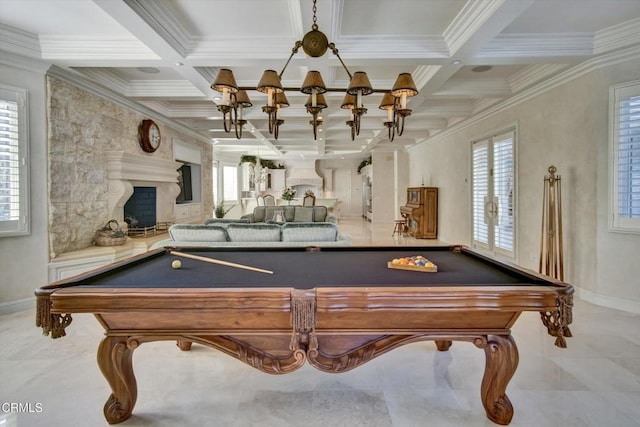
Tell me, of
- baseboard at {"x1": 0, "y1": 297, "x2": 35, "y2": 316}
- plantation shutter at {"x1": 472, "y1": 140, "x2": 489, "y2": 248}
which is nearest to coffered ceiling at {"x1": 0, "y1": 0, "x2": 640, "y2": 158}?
plantation shutter at {"x1": 472, "y1": 140, "x2": 489, "y2": 248}

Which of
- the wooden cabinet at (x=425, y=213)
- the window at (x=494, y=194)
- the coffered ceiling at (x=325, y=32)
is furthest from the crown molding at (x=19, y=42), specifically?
the wooden cabinet at (x=425, y=213)

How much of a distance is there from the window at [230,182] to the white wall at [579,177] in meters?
9.16

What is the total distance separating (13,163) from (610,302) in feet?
21.4

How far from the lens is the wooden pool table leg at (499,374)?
1654 mm

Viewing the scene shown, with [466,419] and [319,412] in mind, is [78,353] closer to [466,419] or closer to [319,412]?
[319,412]

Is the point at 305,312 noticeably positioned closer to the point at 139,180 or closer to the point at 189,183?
the point at 139,180

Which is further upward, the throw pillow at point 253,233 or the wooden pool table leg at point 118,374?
the throw pillow at point 253,233

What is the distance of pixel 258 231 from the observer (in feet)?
11.6

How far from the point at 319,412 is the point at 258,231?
2.08m

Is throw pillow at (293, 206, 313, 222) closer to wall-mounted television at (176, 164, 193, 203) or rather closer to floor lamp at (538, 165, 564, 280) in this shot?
wall-mounted television at (176, 164, 193, 203)

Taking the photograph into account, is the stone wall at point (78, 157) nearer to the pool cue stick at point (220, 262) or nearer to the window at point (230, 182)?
the pool cue stick at point (220, 262)

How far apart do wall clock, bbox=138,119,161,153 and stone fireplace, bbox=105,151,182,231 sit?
0.24 metres

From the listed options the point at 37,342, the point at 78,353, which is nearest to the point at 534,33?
the point at 78,353

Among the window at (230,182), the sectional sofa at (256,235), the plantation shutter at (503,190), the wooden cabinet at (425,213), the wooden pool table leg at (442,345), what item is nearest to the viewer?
the wooden pool table leg at (442,345)
